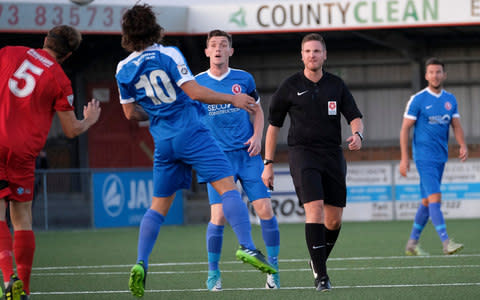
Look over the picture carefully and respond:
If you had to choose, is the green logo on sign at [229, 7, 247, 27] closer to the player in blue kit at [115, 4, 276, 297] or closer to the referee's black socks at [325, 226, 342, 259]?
the referee's black socks at [325, 226, 342, 259]

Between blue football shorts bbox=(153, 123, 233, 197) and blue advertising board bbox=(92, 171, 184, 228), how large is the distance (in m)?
12.5

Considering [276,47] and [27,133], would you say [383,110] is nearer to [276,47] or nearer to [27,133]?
[276,47]

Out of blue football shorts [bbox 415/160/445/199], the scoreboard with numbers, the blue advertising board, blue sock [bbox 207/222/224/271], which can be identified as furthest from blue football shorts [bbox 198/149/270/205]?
the scoreboard with numbers

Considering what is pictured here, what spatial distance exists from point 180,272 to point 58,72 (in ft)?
13.1

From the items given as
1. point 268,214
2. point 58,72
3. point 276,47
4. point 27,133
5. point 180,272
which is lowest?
point 180,272

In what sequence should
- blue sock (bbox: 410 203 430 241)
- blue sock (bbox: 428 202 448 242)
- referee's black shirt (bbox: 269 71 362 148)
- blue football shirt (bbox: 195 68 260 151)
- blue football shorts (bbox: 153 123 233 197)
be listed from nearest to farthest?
1. blue football shorts (bbox: 153 123 233 197)
2. referee's black shirt (bbox: 269 71 362 148)
3. blue football shirt (bbox: 195 68 260 151)
4. blue sock (bbox: 428 202 448 242)
5. blue sock (bbox: 410 203 430 241)

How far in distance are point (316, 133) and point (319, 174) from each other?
357 millimetres

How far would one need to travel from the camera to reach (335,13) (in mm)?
22156

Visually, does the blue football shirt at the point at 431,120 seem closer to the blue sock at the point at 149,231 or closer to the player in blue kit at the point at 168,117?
the player in blue kit at the point at 168,117

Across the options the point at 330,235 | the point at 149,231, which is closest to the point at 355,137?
the point at 330,235

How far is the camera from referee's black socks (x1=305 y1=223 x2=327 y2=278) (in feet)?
25.3

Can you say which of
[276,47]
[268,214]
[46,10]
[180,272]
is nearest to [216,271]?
[268,214]

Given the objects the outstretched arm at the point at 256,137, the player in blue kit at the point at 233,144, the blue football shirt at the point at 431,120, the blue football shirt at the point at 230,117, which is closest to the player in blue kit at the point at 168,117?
the outstretched arm at the point at 256,137

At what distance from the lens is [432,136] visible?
12.1 metres
